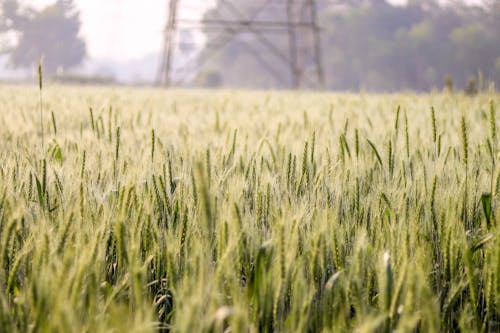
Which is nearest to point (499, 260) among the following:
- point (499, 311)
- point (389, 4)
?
point (499, 311)

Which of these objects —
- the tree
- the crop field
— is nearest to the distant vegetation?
the tree

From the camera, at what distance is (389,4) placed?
62.6 metres

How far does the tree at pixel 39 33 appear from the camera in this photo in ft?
151

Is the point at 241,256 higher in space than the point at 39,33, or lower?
lower

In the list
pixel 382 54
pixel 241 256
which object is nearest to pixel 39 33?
pixel 382 54

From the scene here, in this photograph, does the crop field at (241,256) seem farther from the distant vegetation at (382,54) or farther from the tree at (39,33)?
the tree at (39,33)

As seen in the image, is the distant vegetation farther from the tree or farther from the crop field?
the crop field

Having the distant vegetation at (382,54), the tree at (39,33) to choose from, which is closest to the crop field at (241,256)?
the distant vegetation at (382,54)

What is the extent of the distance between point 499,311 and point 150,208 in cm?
56

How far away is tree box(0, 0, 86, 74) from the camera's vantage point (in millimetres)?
46062

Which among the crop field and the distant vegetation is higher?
the distant vegetation

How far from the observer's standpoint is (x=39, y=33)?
46.7 meters

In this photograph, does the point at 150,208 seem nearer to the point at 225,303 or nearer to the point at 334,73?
the point at 225,303

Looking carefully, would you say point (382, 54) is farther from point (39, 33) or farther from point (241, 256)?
point (241, 256)
